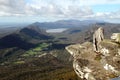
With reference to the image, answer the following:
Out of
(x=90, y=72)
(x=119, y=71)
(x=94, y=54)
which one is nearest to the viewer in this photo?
(x=119, y=71)

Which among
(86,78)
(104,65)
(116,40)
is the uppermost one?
(116,40)

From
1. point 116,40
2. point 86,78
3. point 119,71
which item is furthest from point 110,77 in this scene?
point 116,40

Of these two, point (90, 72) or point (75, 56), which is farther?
point (75, 56)

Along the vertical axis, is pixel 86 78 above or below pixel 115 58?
below

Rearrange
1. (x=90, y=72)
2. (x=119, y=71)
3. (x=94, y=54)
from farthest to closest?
(x=94, y=54)
(x=90, y=72)
(x=119, y=71)

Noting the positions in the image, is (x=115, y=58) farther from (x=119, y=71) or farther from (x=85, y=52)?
(x=85, y=52)

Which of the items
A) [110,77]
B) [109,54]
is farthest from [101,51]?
[110,77]
